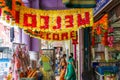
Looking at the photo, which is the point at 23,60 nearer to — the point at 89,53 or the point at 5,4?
the point at 5,4

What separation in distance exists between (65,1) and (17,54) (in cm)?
383

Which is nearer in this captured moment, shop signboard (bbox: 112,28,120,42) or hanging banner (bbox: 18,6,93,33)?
hanging banner (bbox: 18,6,93,33)

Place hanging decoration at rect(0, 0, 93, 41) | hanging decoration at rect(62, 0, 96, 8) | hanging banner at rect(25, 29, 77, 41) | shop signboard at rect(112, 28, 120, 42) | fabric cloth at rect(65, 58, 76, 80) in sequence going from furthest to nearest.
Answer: hanging banner at rect(25, 29, 77, 41) < fabric cloth at rect(65, 58, 76, 80) < shop signboard at rect(112, 28, 120, 42) < hanging decoration at rect(0, 0, 93, 41) < hanging decoration at rect(62, 0, 96, 8)

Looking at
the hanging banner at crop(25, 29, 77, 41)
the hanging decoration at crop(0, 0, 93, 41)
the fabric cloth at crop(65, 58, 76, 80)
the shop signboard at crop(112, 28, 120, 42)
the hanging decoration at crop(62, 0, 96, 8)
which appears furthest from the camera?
the hanging banner at crop(25, 29, 77, 41)

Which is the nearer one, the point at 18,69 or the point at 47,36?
the point at 18,69

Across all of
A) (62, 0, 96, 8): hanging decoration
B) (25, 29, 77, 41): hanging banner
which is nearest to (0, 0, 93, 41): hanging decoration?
(25, 29, 77, 41): hanging banner

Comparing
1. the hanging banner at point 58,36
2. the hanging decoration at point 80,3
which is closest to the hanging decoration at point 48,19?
the hanging banner at point 58,36

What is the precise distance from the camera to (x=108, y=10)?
18.4 ft

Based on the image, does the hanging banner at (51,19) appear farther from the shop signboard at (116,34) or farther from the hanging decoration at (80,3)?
the hanging decoration at (80,3)

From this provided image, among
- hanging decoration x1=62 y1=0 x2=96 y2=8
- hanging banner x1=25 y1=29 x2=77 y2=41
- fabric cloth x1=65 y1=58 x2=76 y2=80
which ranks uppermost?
hanging banner x1=25 y1=29 x2=77 y2=41

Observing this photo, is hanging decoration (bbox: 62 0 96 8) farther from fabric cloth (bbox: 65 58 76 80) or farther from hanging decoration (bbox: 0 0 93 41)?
fabric cloth (bbox: 65 58 76 80)

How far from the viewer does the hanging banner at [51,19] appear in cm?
526

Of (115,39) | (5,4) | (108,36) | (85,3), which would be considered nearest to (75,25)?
(108,36)

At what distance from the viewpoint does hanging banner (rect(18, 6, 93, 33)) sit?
5.26 metres
